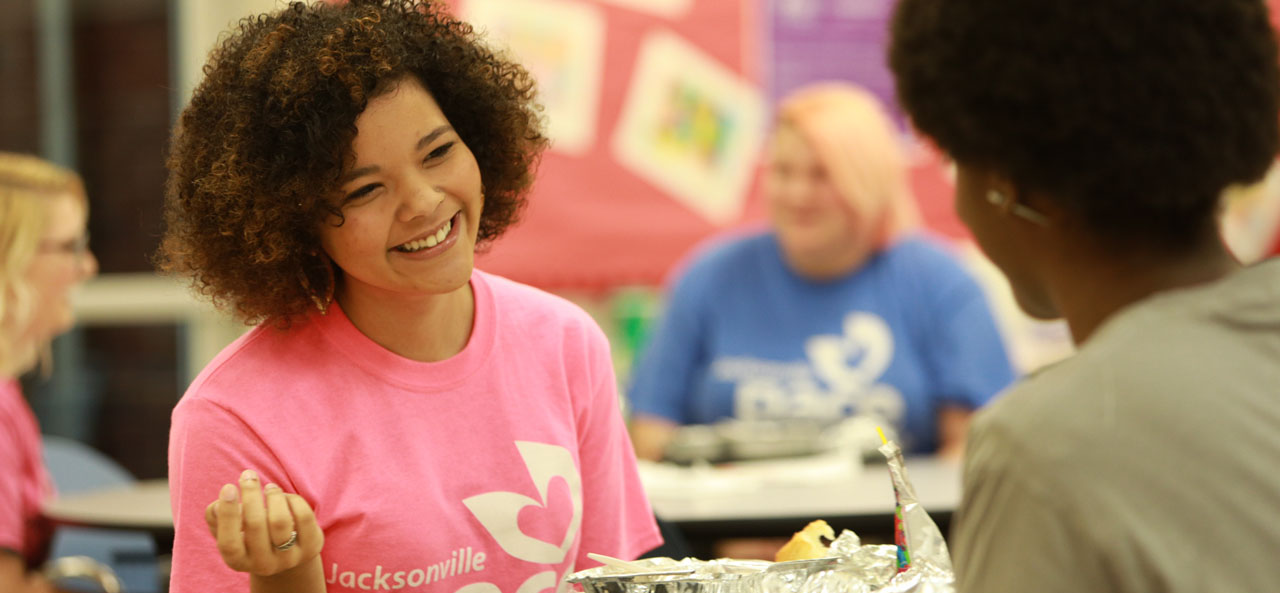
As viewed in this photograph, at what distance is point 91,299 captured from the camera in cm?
425

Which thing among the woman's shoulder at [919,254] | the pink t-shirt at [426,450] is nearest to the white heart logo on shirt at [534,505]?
the pink t-shirt at [426,450]

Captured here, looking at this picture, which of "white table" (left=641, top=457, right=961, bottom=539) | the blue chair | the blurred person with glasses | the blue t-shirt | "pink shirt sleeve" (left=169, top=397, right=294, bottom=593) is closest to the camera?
"pink shirt sleeve" (left=169, top=397, right=294, bottom=593)

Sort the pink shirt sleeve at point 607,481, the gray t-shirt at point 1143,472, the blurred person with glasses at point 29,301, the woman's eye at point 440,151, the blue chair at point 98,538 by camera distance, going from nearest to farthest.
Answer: the gray t-shirt at point 1143,472 → the woman's eye at point 440,151 → the pink shirt sleeve at point 607,481 → the blurred person with glasses at point 29,301 → the blue chair at point 98,538

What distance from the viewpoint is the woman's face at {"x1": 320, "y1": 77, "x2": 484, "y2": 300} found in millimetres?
1204

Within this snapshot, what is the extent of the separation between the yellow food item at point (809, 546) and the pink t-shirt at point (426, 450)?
0.79ft

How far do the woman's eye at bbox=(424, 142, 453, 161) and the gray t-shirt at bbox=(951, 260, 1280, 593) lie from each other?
2.21 ft

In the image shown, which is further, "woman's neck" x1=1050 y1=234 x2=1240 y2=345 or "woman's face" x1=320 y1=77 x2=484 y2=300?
"woman's face" x1=320 y1=77 x2=484 y2=300

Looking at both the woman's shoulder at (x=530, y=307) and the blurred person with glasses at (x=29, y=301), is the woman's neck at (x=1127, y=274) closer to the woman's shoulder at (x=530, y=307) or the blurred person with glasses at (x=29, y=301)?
the woman's shoulder at (x=530, y=307)

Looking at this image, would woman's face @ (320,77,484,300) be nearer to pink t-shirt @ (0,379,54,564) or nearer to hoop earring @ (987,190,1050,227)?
hoop earring @ (987,190,1050,227)

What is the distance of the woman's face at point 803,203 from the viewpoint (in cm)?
300

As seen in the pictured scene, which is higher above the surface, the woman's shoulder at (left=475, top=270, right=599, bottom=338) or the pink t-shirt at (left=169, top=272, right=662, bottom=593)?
the woman's shoulder at (left=475, top=270, right=599, bottom=338)

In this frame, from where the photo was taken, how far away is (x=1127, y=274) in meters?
0.85

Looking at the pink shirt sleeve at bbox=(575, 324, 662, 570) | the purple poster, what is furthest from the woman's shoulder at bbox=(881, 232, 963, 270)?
the pink shirt sleeve at bbox=(575, 324, 662, 570)

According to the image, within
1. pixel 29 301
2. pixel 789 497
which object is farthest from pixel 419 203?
pixel 29 301
